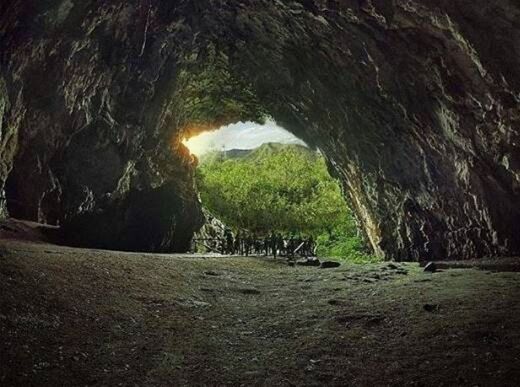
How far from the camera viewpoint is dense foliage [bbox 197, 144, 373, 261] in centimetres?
3834

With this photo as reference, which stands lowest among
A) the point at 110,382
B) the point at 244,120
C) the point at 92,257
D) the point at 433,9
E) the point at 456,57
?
the point at 110,382

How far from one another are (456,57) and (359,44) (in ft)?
14.9

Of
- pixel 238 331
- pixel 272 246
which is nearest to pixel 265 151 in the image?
pixel 272 246

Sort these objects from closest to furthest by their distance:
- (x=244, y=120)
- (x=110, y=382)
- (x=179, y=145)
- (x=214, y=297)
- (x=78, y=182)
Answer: (x=110, y=382), (x=214, y=297), (x=78, y=182), (x=179, y=145), (x=244, y=120)

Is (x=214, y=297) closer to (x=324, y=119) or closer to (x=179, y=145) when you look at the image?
(x=324, y=119)

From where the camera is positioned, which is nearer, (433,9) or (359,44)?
(433,9)

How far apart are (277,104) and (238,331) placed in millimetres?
22992

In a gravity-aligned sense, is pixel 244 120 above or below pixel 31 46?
above

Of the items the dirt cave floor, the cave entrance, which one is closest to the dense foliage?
the cave entrance

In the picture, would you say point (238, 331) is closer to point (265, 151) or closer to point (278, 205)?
point (278, 205)

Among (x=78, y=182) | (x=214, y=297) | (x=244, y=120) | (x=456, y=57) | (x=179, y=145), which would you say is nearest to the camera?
(x=214, y=297)

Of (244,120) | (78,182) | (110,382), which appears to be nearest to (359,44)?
(110,382)

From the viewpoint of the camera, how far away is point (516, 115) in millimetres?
12703

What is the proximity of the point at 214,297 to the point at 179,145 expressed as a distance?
23.7m
